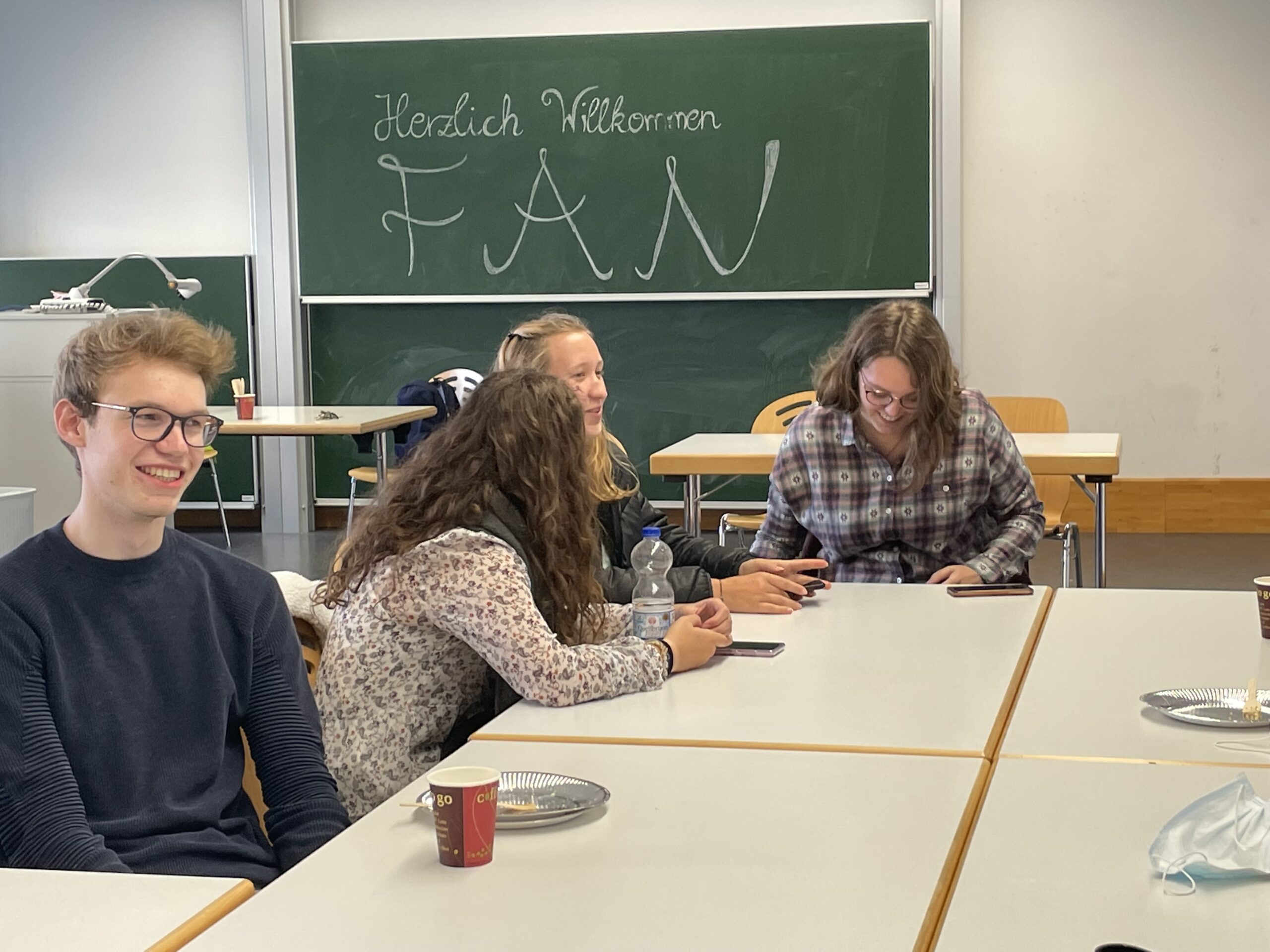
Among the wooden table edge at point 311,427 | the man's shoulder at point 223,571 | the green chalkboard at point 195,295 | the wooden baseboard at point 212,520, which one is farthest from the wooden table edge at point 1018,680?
the wooden baseboard at point 212,520

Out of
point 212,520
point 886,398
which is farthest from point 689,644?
point 212,520

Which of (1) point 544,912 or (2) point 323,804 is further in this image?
(2) point 323,804

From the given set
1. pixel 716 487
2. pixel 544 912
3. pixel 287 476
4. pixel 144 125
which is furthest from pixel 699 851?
pixel 144 125

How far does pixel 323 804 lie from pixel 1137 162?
241 inches

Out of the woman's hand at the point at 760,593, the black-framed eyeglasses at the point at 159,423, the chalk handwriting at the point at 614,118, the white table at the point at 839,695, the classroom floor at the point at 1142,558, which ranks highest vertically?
the chalk handwriting at the point at 614,118

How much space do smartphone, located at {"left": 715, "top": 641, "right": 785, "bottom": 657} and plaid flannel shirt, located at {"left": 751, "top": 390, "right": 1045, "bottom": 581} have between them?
40.4 inches

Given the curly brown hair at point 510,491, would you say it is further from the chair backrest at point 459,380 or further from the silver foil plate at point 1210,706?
the chair backrest at point 459,380

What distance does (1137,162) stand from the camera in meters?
6.98

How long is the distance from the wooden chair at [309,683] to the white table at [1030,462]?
209 cm

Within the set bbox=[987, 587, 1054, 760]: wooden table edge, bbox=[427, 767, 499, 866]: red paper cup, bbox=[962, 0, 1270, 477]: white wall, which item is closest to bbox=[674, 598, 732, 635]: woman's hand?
bbox=[987, 587, 1054, 760]: wooden table edge

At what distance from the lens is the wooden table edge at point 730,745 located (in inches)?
67.1

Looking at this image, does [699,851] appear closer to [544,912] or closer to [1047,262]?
[544,912]

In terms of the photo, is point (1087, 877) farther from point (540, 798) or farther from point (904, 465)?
point (904, 465)

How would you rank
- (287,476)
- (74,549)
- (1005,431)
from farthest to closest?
(287,476), (1005,431), (74,549)
